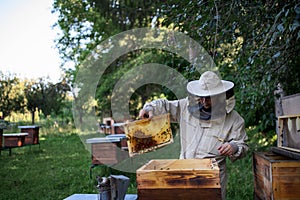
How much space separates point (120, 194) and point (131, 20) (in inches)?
400

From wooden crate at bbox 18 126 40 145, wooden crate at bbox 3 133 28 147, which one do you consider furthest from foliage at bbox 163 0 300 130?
wooden crate at bbox 18 126 40 145

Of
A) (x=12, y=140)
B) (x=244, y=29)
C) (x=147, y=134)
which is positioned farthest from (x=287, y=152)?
(x=12, y=140)

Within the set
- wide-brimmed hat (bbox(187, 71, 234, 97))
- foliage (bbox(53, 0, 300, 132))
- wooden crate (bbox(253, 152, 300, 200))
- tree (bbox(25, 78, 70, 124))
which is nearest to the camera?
wooden crate (bbox(253, 152, 300, 200))

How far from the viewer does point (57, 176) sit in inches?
206

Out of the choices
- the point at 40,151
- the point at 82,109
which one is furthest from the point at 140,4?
the point at 82,109

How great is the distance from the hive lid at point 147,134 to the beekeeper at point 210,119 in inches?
4.7

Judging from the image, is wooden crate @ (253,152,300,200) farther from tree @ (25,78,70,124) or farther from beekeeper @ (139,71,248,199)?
tree @ (25,78,70,124)

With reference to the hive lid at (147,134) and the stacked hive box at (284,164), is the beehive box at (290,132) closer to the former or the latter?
the stacked hive box at (284,164)

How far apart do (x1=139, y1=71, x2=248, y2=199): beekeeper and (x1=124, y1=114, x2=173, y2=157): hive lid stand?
120 mm

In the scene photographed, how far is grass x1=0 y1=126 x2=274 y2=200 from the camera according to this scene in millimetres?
4086

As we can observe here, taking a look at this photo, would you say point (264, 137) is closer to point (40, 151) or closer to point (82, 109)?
point (40, 151)

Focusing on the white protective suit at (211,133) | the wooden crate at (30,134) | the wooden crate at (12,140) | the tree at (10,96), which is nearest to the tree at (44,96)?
the tree at (10,96)

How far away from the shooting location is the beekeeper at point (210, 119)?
77.6 inches

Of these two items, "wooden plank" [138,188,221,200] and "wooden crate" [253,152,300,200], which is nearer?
"wooden plank" [138,188,221,200]
